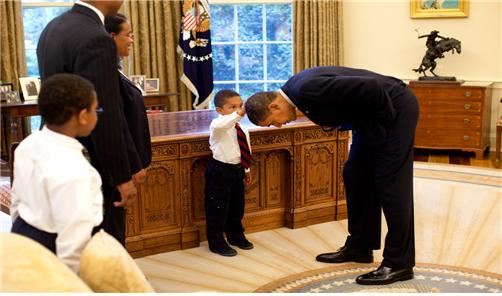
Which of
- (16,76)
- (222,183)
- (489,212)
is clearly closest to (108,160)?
(222,183)

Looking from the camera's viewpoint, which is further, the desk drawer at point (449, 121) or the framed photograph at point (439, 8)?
the framed photograph at point (439, 8)

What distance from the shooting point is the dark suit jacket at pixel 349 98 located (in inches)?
127

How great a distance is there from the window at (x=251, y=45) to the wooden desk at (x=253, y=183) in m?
3.18

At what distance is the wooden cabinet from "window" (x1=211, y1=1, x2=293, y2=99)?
1.91 m

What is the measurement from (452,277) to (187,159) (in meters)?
1.80

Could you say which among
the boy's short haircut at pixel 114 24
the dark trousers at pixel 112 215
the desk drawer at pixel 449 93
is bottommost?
the dark trousers at pixel 112 215

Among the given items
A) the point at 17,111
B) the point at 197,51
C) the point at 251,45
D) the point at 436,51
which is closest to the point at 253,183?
the point at 17,111

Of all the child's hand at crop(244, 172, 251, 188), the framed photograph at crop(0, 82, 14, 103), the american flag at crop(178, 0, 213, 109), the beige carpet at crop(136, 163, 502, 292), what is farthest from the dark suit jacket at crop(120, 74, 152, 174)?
the american flag at crop(178, 0, 213, 109)

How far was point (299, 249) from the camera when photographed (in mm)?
4137

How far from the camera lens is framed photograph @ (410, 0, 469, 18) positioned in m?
7.39

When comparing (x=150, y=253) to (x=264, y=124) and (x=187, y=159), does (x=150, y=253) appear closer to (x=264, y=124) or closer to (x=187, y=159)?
(x=187, y=159)

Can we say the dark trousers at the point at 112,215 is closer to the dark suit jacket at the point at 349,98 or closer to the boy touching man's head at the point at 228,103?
the dark suit jacket at the point at 349,98

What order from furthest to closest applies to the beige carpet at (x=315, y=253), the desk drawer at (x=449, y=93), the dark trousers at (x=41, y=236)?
1. the desk drawer at (x=449, y=93)
2. the beige carpet at (x=315, y=253)
3. the dark trousers at (x=41, y=236)

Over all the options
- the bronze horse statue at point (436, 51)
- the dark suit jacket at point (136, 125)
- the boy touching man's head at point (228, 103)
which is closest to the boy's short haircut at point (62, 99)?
the dark suit jacket at point (136, 125)
